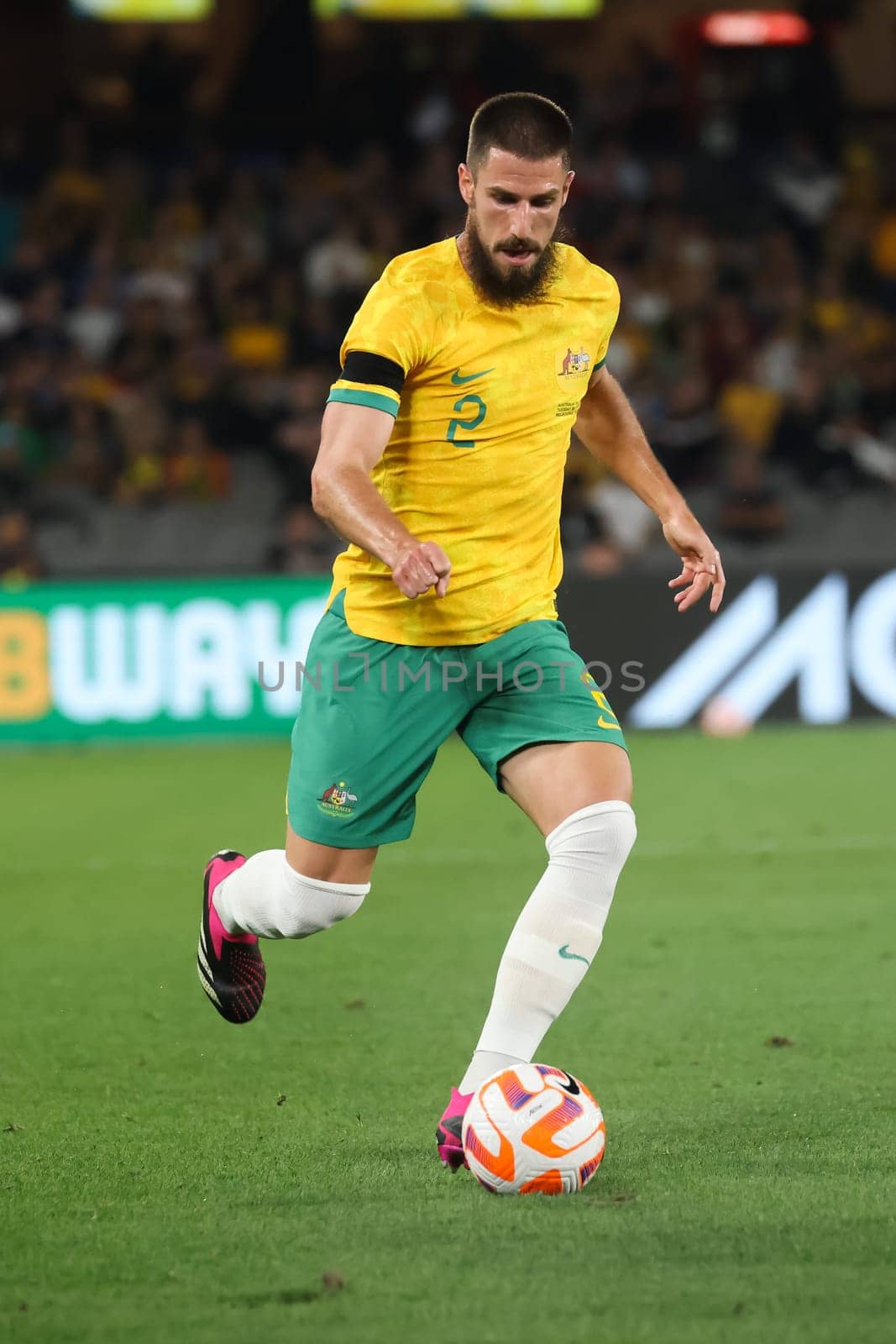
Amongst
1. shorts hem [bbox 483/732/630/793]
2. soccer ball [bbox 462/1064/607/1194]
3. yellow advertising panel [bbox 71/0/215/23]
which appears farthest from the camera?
yellow advertising panel [bbox 71/0/215/23]

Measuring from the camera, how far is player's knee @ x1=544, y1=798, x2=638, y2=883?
401cm

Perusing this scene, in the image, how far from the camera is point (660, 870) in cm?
764

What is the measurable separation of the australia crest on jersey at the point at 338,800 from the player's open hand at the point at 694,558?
3.08 ft

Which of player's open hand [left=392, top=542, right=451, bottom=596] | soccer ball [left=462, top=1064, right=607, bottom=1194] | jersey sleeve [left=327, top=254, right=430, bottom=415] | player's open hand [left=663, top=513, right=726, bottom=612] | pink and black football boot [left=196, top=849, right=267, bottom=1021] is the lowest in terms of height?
pink and black football boot [left=196, top=849, right=267, bottom=1021]

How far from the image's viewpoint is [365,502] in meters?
3.79

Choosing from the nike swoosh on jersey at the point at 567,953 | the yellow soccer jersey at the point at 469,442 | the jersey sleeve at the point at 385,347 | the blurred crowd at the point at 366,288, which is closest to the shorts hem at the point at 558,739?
the yellow soccer jersey at the point at 469,442

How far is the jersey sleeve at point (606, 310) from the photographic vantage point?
443 cm

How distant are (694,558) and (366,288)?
1143 cm

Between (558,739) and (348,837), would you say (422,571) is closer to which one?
(558,739)

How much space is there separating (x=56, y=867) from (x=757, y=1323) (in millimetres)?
5517

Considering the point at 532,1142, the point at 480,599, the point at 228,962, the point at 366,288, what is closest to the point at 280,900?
the point at 228,962

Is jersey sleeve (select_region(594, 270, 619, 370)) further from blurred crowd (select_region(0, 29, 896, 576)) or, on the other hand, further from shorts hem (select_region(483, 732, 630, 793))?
blurred crowd (select_region(0, 29, 896, 576))

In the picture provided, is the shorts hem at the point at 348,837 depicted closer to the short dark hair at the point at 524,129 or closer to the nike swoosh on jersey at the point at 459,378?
the nike swoosh on jersey at the point at 459,378

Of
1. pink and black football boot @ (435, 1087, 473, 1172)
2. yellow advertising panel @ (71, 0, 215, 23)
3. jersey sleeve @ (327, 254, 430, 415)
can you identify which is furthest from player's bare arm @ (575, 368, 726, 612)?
yellow advertising panel @ (71, 0, 215, 23)
